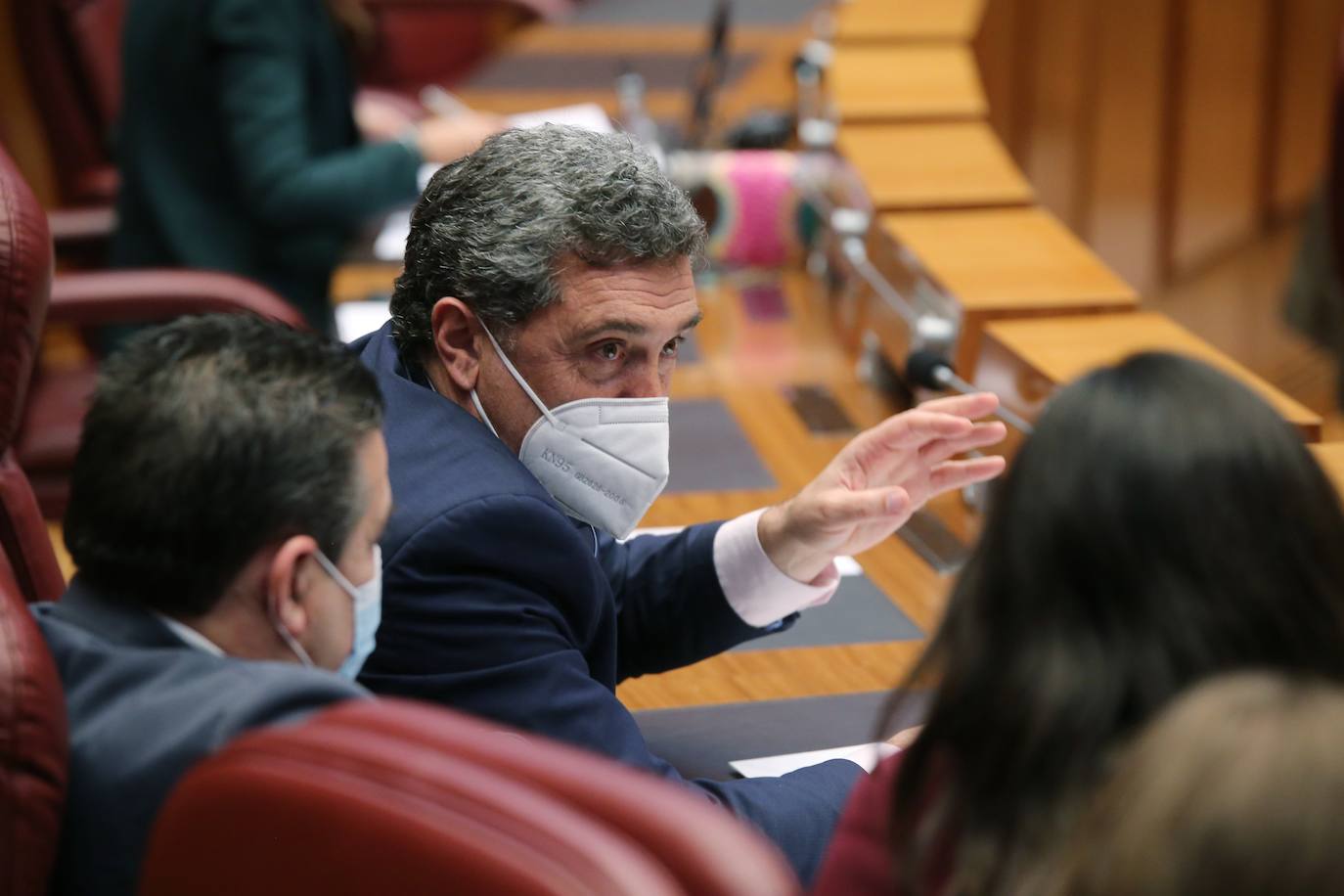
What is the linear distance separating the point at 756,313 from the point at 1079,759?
1.93 meters

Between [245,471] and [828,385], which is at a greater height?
[245,471]

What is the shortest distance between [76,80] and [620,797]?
8.35 feet

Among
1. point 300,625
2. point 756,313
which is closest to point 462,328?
point 300,625

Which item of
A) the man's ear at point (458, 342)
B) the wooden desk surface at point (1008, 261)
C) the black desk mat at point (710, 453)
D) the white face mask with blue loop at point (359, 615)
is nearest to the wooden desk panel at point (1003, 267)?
the wooden desk surface at point (1008, 261)

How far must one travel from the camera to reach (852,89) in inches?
104

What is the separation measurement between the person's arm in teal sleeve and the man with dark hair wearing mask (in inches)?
53.5

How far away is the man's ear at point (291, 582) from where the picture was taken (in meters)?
0.94

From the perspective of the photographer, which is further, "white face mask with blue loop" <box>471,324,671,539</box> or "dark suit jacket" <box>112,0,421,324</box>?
"dark suit jacket" <box>112,0,421,324</box>

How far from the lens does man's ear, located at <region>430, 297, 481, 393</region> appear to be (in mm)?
1289

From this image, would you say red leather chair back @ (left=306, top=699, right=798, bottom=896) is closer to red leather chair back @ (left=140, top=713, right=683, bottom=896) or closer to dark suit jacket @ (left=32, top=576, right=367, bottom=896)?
red leather chair back @ (left=140, top=713, right=683, bottom=896)

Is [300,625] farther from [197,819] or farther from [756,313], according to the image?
[756,313]

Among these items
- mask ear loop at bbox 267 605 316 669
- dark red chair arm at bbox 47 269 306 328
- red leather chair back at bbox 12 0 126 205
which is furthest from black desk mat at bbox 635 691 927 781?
red leather chair back at bbox 12 0 126 205

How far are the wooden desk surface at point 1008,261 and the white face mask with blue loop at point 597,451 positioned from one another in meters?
0.75

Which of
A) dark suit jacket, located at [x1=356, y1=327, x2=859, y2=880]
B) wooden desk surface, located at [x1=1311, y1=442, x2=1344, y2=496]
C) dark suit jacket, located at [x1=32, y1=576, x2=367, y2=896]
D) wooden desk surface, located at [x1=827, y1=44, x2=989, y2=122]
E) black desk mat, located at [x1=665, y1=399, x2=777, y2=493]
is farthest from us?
wooden desk surface, located at [x1=827, y1=44, x2=989, y2=122]
